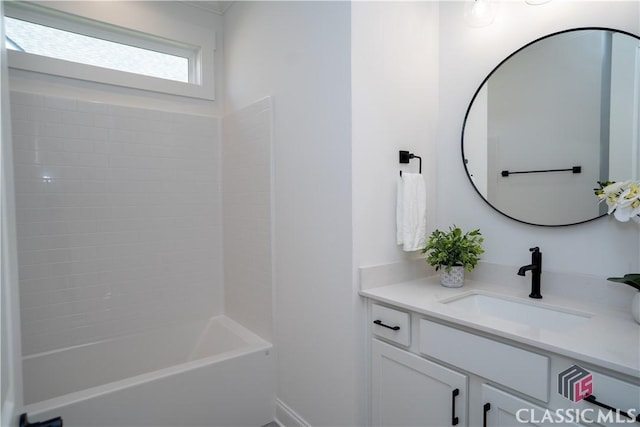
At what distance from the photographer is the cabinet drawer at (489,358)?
3.71 feet

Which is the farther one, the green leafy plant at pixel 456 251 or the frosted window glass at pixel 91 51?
the frosted window glass at pixel 91 51

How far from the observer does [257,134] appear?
233 centimetres

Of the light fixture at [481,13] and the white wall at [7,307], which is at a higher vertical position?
the light fixture at [481,13]

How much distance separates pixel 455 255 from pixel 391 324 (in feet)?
1.56

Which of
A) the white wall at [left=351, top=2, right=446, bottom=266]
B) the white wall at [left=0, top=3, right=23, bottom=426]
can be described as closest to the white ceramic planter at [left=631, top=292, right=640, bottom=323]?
the white wall at [left=351, top=2, right=446, bottom=266]

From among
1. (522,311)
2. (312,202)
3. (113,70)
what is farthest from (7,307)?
(113,70)

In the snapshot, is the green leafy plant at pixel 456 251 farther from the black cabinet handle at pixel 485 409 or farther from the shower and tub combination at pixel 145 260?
the shower and tub combination at pixel 145 260

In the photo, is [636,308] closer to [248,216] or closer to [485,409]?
[485,409]

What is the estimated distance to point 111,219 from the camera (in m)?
2.42

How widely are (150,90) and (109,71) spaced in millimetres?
262

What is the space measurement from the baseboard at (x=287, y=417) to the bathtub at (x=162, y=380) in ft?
0.18

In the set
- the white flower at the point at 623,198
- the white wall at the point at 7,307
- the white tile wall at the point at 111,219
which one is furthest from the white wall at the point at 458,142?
the white wall at the point at 7,307

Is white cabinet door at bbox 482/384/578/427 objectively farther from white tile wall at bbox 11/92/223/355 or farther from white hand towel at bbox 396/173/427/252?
white tile wall at bbox 11/92/223/355

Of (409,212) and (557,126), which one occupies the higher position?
(557,126)
